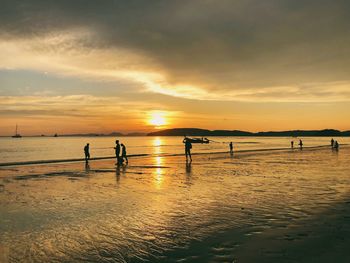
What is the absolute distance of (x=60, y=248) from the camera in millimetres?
7457

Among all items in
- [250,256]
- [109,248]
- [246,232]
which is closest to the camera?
[250,256]

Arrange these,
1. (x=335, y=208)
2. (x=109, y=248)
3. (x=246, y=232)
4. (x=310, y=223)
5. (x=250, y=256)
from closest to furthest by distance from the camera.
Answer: (x=250, y=256)
(x=109, y=248)
(x=246, y=232)
(x=310, y=223)
(x=335, y=208)

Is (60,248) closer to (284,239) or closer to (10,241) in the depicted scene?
(10,241)

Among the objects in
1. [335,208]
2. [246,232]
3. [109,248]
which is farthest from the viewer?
[335,208]

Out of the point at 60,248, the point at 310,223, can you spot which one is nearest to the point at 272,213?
the point at 310,223

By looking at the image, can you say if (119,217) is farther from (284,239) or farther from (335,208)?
(335,208)

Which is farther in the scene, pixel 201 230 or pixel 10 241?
pixel 201 230

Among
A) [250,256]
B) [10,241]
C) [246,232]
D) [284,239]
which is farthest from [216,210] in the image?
[10,241]

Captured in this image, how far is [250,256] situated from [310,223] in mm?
3335

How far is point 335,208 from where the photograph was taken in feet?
36.4

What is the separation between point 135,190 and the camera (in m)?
15.9

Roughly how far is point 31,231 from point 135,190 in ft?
23.7

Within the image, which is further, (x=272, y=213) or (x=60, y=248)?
(x=272, y=213)

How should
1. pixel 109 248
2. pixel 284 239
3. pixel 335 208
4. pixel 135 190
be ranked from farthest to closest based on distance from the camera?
1. pixel 135 190
2. pixel 335 208
3. pixel 284 239
4. pixel 109 248
